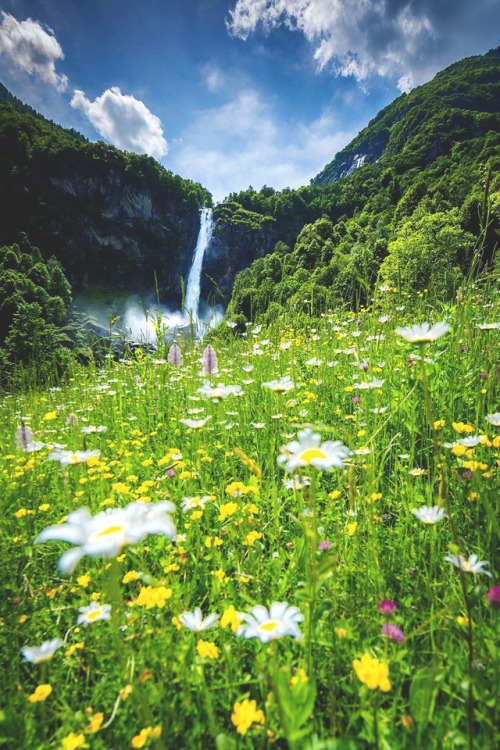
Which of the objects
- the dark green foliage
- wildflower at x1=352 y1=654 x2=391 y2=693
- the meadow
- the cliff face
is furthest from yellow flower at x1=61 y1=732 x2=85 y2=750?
the cliff face

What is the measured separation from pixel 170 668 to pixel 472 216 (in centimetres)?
3492

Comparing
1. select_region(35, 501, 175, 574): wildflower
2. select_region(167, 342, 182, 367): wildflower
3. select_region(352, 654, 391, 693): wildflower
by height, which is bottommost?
select_region(352, 654, 391, 693): wildflower

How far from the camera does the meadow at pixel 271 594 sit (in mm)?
653

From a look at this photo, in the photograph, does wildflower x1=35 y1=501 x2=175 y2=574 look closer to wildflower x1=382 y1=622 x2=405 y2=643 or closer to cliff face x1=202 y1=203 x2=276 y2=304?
wildflower x1=382 y1=622 x2=405 y2=643

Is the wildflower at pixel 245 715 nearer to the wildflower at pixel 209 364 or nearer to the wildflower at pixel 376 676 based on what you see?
the wildflower at pixel 376 676

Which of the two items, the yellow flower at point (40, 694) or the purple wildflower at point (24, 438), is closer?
the yellow flower at point (40, 694)

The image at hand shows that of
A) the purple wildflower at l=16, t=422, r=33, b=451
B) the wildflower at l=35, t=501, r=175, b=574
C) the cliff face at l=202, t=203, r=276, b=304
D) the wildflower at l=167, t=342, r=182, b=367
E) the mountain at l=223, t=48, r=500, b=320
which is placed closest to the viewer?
A: the wildflower at l=35, t=501, r=175, b=574

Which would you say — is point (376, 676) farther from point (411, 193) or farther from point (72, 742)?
point (411, 193)

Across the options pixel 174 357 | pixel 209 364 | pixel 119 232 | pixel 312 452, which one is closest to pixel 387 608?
pixel 312 452

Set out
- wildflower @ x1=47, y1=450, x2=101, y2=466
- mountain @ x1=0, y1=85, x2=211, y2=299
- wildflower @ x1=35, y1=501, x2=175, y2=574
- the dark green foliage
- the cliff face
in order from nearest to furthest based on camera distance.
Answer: wildflower @ x1=35, y1=501, x2=175, y2=574 < wildflower @ x1=47, y1=450, x2=101, y2=466 < the dark green foliage < mountain @ x1=0, y1=85, x2=211, y2=299 < the cliff face

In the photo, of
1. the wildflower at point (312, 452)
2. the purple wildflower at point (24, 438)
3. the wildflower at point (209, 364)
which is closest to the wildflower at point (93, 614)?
the wildflower at point (312, 452)

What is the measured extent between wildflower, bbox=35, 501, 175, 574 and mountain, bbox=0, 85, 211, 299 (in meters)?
54.4

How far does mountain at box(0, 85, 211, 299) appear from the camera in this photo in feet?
185

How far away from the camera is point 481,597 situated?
90 cm
